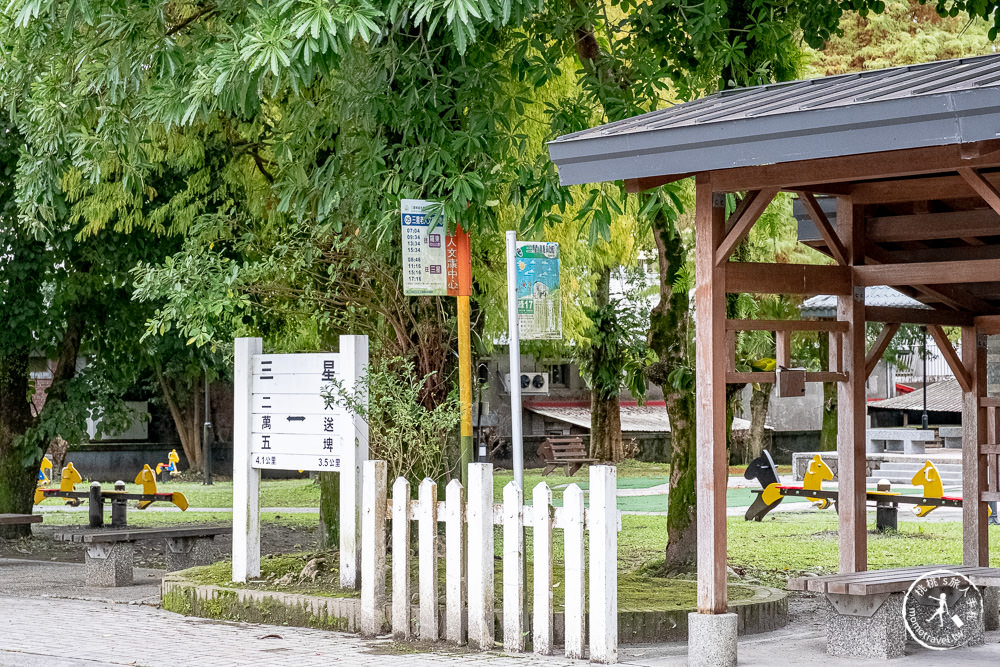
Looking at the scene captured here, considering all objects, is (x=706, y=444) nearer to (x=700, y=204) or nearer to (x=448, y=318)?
(x=700, y=204)

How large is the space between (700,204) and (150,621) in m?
5.91

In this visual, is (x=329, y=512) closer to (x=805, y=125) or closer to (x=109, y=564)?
(x=109, y=564)

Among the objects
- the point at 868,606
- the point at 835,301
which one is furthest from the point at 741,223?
the point at 835,301

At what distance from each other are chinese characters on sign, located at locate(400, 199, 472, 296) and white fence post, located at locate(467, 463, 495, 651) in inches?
63.5

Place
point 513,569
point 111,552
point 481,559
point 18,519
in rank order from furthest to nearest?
point 18,519, point 111,552, point 481,559, point 513,569

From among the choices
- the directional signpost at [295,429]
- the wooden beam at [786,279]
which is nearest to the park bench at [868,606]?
the wooden beam at [786,279]

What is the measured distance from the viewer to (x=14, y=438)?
733 inches

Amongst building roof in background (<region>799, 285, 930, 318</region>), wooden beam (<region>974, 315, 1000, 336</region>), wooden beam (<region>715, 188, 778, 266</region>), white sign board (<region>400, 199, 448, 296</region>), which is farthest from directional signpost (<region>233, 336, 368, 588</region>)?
building roof in background (<region>799, 285, 930, 318</region>)

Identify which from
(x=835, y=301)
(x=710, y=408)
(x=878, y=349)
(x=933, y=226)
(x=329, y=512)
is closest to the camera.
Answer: (x=710, y=408)

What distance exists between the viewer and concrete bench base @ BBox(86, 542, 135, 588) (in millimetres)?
14227

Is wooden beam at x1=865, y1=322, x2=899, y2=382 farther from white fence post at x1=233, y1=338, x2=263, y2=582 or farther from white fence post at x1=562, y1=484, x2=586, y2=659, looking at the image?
white fence post at x1=233, y1=338, x2=263, y2=582

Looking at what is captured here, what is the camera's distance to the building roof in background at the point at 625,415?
41781 millimetres

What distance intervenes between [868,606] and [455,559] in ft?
9.30

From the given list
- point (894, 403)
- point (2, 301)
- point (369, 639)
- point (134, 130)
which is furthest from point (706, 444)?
point (894, 403)
